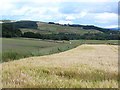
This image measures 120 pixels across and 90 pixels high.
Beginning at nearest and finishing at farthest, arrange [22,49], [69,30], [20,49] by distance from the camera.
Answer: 1. [20,49]
2. [22,49]
3. [69,30]

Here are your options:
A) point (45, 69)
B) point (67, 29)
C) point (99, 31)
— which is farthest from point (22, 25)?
point (45, 69)

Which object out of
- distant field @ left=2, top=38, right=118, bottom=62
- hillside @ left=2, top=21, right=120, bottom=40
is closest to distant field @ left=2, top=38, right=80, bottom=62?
distant field @ left=2, top=38, right=118, bottom=62

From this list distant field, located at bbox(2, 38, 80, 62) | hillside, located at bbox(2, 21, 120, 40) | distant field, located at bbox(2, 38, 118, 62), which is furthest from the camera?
hillside, located at bbox(2, 21, 120, 40)

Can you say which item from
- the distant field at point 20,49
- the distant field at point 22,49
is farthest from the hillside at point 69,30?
the distant field at point 20,49

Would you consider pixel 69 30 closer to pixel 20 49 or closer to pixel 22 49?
pixel 22 49

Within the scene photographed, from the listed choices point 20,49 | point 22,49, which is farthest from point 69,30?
point 20,49

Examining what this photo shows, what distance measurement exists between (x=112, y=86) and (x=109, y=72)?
330cm

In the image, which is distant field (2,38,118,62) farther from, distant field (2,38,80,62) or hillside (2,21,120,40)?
hillside (2,21,120,40)

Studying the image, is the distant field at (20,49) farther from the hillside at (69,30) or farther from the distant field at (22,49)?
the hillside at (69,30)

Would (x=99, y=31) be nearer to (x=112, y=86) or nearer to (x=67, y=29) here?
(x=67, y=29)

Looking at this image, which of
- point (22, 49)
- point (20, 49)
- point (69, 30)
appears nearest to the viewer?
point (20, 49)

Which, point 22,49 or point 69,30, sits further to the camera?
point 69,30

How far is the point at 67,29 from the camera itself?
384 feet

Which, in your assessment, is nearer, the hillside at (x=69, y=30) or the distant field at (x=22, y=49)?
the distant field at (x=22, y=49)
